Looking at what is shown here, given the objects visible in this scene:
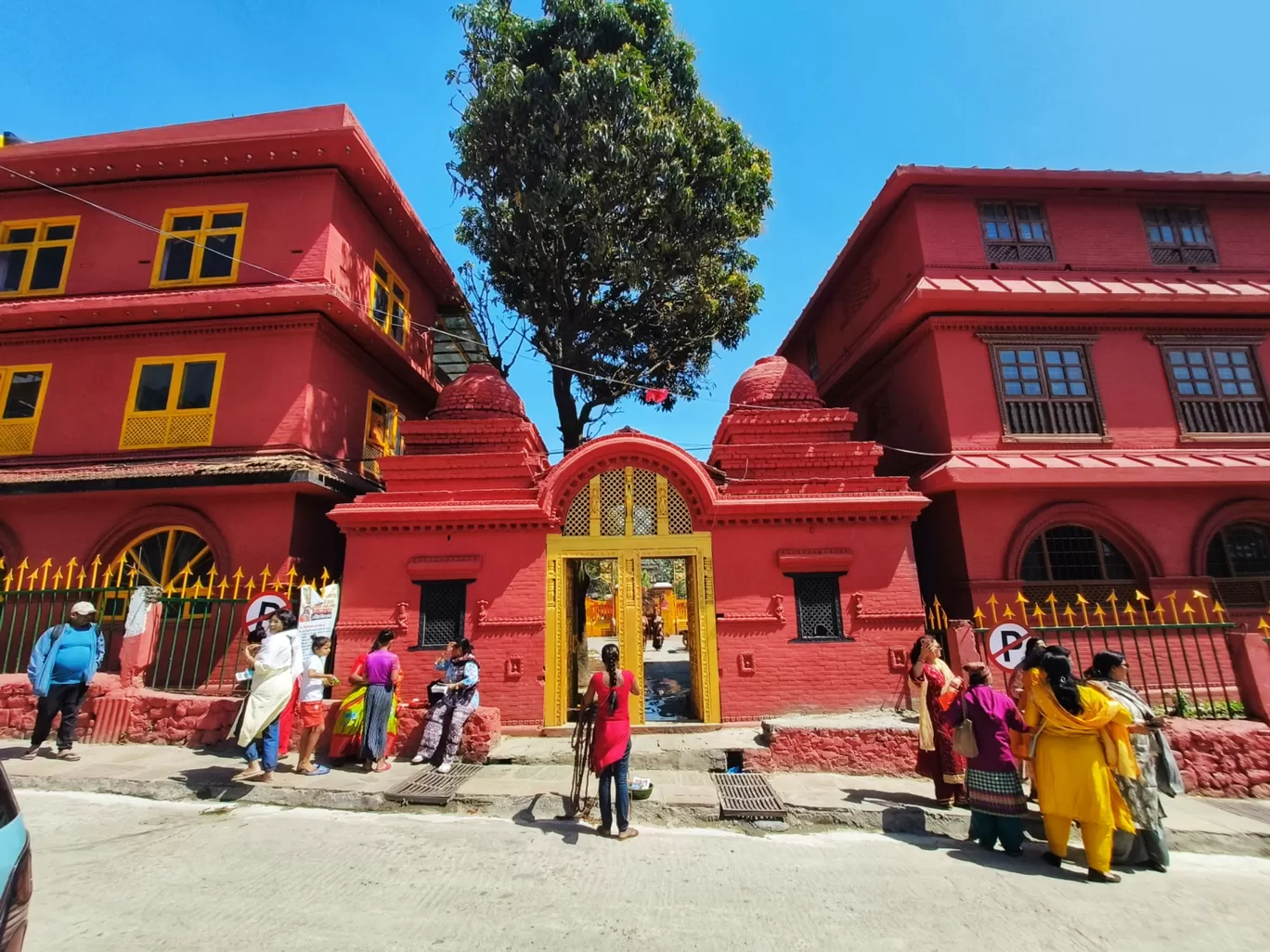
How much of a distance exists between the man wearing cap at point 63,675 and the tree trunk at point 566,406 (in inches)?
377

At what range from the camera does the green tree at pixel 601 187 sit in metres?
12.5

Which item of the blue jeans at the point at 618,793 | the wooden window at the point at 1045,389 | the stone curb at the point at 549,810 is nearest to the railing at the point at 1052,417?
the wooden window at the point at 1045,389

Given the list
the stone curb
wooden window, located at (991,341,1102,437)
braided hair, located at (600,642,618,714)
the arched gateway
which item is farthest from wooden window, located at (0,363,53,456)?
wooden window, located at (991,341,1102,437)

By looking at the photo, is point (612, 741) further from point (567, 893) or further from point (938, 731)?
point (938, 731)

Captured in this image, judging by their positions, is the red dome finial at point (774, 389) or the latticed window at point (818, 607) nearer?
the latticed window at point (818, 607)

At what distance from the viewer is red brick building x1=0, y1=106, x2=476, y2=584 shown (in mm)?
10453

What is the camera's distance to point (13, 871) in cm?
232

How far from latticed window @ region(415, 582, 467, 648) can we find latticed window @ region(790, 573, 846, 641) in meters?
5.11

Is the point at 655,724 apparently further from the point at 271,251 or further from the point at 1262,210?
the point at 1262,210

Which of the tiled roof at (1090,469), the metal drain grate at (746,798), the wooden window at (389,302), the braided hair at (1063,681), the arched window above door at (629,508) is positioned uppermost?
the wooden window at (389,302)

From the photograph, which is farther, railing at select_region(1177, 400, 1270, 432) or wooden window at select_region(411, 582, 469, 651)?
railing at select_region(1177, 400, 1270, 432)

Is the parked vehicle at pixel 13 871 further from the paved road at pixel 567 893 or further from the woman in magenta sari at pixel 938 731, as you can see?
the woman in magenta sari at pixel 938 731

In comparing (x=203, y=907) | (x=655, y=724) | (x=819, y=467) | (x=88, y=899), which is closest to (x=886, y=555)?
(x=819, y=467)

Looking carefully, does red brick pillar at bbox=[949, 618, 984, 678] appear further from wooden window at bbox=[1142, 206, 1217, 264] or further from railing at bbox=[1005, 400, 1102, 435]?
wooden window at bbox=[1142, 206, 1217, 264]
